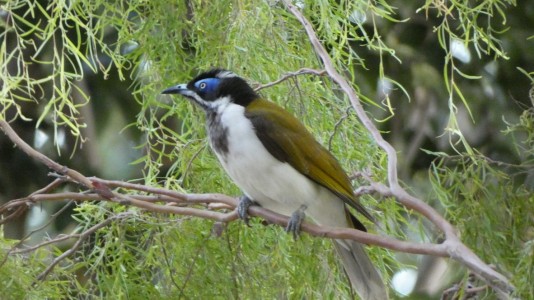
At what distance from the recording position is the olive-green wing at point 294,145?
1.94 metres

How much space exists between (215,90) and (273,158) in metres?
0.16

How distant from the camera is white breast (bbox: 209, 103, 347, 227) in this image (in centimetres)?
196

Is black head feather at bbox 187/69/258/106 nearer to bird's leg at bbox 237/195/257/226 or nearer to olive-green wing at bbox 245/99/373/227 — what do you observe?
olive-green wing at bbox 245/99/373/227

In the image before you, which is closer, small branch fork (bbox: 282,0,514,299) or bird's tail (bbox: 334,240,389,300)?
small branch fork (bbox: 282,0,514,299)

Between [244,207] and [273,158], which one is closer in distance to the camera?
[244,207]

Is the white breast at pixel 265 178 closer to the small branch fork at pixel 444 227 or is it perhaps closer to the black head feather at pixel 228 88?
the black head feather at pixel 228 88

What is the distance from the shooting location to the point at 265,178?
198cm

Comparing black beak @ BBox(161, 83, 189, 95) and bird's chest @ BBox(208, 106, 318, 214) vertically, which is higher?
black beak @ BBox(161, 83, 189, 95)

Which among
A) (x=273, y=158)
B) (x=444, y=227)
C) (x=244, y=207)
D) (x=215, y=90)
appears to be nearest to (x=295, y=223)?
(x=244, y=207)

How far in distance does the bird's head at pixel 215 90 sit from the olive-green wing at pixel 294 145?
0.05 meters

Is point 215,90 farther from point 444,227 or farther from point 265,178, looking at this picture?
point 444,227


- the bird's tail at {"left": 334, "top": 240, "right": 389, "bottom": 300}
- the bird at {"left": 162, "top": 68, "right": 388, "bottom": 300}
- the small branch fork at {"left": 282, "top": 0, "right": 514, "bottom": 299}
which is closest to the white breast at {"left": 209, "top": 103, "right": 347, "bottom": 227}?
the bird at {"left": 162, "top": 68, "right": 388, "bottom": 300}

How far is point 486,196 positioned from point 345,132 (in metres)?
0.53

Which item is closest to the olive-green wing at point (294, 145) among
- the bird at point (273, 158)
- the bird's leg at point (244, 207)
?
the bird at point (273, 158)
